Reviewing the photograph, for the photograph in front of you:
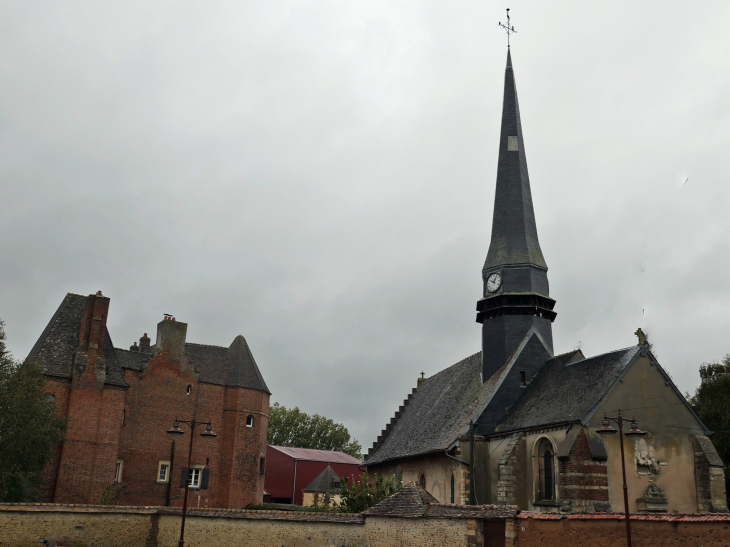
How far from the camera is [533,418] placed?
28500 mm

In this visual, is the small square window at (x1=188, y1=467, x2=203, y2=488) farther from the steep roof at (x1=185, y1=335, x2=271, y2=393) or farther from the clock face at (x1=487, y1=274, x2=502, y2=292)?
the clock face at (x1=487, y1=274, x2=502, y2=292)

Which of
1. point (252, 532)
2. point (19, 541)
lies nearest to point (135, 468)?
point (19, 541)

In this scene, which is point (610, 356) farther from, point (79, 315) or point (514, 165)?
point (79, 315)

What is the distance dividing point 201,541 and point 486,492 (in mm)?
14542

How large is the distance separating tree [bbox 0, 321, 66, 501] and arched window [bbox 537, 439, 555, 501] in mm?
23260

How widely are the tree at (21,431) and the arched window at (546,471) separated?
23260 mm

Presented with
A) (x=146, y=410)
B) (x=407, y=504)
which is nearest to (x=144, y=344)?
(x=146, y=410)

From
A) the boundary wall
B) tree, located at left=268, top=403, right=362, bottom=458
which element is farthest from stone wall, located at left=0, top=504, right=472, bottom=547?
tree, located at left=268, top=403, right=362, bottom=458

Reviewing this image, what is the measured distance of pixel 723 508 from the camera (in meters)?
25.2

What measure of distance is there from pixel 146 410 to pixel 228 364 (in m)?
7.41

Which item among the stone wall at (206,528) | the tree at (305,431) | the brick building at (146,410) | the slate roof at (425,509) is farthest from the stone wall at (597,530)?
the tree at (305,431)

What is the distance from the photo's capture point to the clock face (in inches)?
1384

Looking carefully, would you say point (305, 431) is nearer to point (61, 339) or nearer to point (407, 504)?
point (61, 339)

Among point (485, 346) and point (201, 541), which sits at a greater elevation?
point (485, 346)
